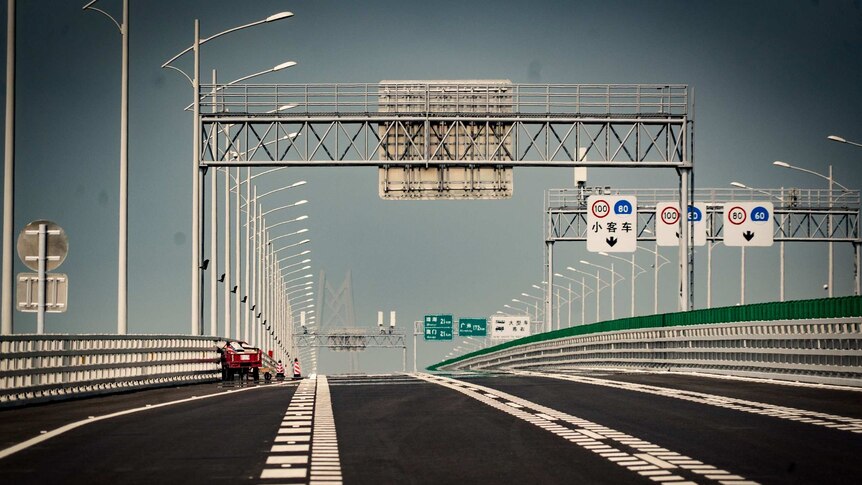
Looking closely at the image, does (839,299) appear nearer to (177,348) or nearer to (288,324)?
(177,348)

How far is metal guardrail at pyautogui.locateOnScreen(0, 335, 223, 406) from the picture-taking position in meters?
23.0

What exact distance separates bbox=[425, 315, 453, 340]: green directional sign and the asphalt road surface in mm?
139172

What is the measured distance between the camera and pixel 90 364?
89.5ft

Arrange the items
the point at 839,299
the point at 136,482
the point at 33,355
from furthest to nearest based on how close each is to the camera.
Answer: the point at 839,299
the point at 33,355
the point at 136,482

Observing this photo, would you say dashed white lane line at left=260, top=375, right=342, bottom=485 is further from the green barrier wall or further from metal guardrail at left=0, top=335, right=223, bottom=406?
the green barrier wall

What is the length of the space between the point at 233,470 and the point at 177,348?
944 inches

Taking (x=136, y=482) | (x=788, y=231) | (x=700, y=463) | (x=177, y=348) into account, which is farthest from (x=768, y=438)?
(x=788, y=231)

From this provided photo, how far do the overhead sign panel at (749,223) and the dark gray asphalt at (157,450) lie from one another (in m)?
52.6

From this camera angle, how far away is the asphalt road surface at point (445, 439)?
11609 millimetres

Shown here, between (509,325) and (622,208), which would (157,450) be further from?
(509,325)

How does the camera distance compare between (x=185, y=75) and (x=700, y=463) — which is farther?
(x=185, y=75)

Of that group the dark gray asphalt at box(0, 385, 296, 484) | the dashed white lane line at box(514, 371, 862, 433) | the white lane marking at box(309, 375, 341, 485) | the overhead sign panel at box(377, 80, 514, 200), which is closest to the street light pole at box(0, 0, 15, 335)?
the dark gray asphalt at box(0, 385, 296, 484)

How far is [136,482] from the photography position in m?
11.1

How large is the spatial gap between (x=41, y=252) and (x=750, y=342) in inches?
709
